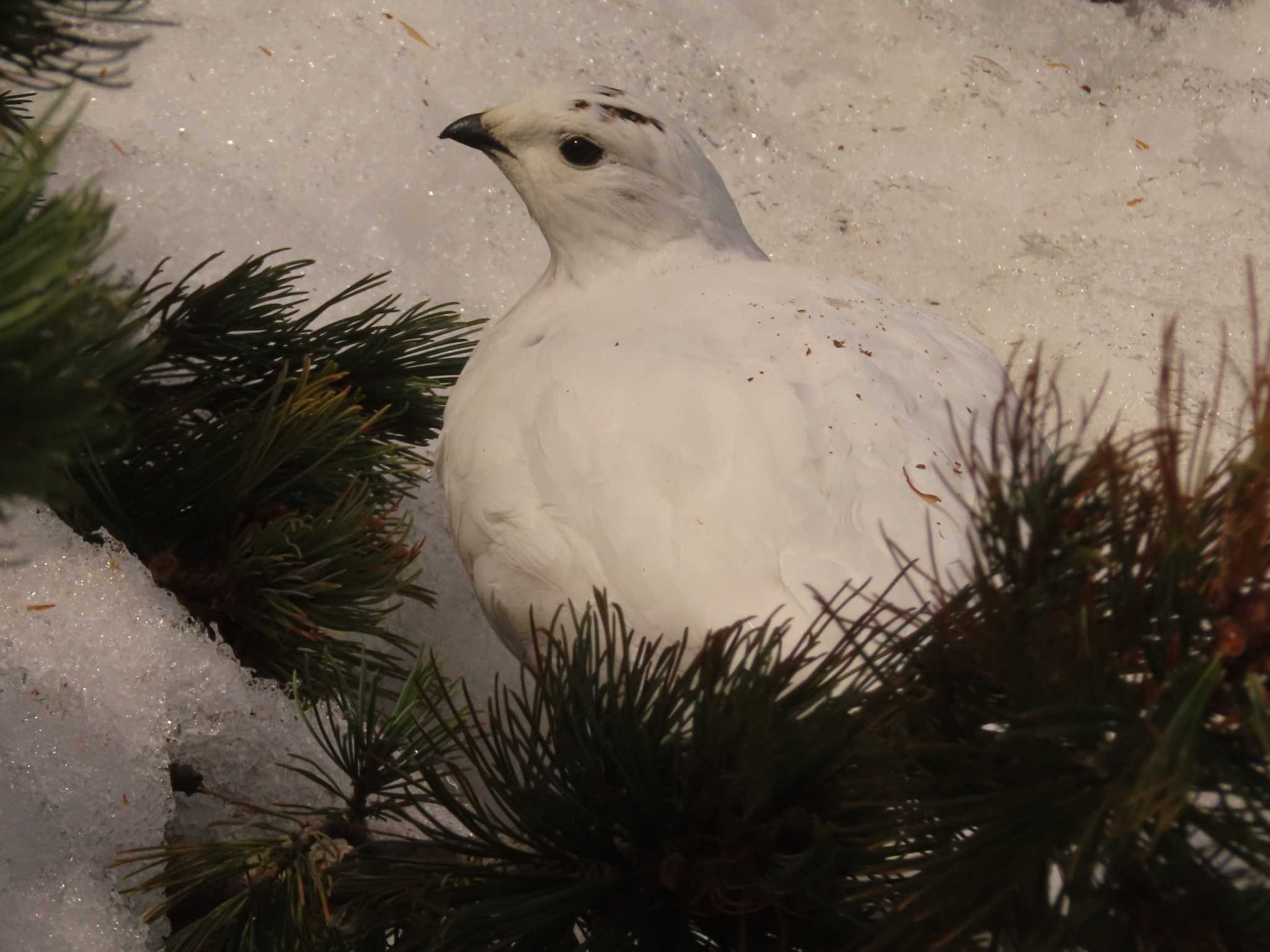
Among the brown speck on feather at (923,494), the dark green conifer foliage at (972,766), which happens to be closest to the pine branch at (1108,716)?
the dark green conifer foliage at (972,766)

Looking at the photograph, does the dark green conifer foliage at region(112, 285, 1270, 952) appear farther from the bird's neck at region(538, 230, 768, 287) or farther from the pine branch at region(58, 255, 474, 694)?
the bird's neck at region(538, 230, 768, 287)

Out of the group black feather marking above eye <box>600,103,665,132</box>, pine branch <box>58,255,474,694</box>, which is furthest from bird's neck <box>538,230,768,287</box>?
pine branch <box>58,255,474,694</box>

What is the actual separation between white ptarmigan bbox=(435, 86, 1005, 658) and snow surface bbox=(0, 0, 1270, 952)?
1.39 ft

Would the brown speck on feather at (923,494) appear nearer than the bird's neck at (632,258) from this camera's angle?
Yes

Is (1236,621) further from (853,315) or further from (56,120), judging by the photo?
(56,120)

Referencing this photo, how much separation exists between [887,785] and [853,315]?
0.76 metres

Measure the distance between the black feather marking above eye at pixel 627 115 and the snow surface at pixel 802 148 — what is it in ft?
1.78

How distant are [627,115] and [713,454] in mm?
587

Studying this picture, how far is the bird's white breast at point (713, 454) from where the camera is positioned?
981mm

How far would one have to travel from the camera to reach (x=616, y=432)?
1.10m

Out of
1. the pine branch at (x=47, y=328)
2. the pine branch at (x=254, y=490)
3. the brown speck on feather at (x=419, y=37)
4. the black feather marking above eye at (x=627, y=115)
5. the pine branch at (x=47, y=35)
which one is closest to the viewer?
the pine branch at (x=47, y=328)

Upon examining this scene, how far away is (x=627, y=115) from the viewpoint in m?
1.48

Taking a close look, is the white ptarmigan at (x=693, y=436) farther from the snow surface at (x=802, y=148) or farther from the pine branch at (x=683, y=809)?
the snow surface at (x=802, y=148)

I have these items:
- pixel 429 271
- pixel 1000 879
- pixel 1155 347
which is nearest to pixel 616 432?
pixel 1000 879
